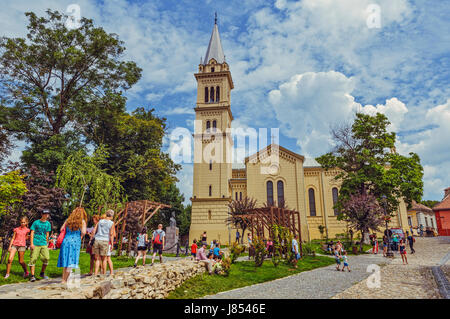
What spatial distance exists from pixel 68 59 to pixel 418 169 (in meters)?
30.4

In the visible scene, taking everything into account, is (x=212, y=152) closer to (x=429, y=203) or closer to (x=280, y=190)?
(x=280, y=190)

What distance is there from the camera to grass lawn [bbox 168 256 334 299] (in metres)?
8.42

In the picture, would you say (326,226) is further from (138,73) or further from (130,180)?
(138,73)

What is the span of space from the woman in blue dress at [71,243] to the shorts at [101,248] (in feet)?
1.92

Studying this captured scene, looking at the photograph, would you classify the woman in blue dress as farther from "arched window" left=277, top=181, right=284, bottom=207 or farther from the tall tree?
"arched window" left=277, top=181, right=284, bottom=207

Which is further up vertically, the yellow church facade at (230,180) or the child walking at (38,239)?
the yellow church facade at (230,180)

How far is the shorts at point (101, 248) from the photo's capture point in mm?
7457

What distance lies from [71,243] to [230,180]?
90.7 ft

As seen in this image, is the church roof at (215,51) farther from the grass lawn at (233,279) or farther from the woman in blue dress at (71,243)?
the woman in blue dress at (71,243)

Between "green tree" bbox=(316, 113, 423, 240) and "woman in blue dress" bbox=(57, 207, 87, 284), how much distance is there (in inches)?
833

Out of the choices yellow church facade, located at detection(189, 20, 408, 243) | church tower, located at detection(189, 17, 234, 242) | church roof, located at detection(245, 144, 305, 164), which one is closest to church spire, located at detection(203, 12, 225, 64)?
church tower, located at detection(189, 17, 234, 242)

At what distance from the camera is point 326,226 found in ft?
109

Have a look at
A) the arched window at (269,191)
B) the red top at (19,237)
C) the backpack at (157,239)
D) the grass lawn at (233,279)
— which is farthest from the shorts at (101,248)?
the arched window at (269,191)
